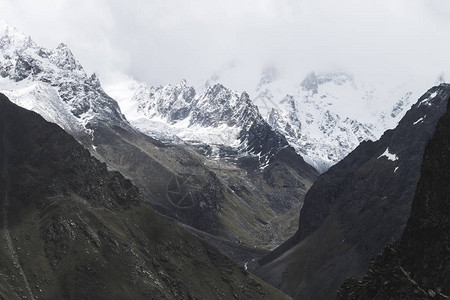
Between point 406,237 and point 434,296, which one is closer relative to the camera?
point 434,296

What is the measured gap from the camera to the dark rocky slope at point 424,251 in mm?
62844

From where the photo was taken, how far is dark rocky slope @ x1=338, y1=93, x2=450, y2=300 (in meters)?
62.8

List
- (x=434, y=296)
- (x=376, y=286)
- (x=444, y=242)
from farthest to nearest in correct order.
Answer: (x=444, y=242) → (x=376, y=286) → (x=434, y=296)

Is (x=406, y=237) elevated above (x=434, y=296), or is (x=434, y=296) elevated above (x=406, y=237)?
(x=406, y=237)

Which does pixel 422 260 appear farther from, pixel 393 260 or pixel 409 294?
pixel 409 294

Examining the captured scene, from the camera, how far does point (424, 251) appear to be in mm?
77188

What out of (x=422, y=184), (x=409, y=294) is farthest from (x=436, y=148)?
(x=409, y=294)

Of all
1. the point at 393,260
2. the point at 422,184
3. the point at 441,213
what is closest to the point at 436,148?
the point at 422,184

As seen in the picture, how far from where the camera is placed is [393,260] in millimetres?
82438

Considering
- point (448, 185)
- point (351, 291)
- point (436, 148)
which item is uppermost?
point (436, 148)

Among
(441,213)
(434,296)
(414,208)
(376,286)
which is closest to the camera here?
(434,296)

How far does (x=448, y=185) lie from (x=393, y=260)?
12969 mm

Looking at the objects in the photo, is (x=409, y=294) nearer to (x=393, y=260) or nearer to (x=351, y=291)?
(x=351, y=291)

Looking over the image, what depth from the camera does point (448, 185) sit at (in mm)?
82375
